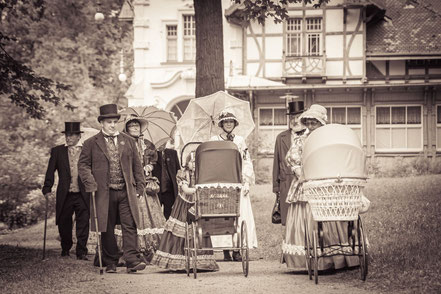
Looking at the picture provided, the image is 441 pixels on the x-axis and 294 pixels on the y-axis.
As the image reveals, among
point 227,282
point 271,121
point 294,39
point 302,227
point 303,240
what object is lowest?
point 227,282

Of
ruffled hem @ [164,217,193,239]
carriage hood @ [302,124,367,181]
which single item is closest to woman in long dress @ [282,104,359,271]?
carriage hood @ [302,124,367,181]

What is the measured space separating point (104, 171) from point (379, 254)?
151 inches

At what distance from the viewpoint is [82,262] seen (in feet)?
44.7

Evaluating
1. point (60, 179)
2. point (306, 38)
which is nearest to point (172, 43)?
point (306, 38)

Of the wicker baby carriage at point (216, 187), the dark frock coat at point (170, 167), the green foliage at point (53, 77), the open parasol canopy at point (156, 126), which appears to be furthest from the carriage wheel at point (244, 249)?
the green foliage at point (53, 77)

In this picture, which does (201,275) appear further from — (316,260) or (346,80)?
(346,80)

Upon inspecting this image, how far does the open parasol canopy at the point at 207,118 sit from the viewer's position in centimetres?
1361

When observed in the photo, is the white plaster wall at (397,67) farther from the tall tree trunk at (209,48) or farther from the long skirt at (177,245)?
the long skirt at (177,245)

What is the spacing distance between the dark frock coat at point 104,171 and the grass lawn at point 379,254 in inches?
36.9

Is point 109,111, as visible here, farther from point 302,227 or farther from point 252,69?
point 252,69

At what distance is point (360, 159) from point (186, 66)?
2747cm

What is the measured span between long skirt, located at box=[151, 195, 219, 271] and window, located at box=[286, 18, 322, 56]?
951 inches

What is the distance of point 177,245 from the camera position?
12078mm

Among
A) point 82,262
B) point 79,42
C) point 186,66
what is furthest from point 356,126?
point 82,262
